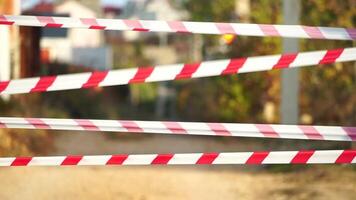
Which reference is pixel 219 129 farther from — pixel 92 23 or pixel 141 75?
pixel 92 23

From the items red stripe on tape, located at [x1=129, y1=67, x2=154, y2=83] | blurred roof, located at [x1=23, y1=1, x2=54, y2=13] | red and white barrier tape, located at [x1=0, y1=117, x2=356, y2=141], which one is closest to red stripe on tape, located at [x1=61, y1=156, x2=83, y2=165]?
red and white barrier tape, located at [x1=0, y1=117, x2=356, y2=141]

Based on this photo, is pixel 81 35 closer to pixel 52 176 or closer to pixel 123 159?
pixel 52 176

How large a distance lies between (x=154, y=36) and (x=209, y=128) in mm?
25255

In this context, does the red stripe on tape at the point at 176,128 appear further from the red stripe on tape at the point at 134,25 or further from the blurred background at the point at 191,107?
the blurred background at the point at 191,107

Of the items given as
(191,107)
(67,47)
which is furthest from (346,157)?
(67,47)

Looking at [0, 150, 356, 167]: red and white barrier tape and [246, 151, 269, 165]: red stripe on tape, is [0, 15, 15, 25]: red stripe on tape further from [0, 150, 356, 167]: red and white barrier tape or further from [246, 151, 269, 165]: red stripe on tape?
[246, 151, 269, 165]: red stripe on tape

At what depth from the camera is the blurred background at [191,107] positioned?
704 cm

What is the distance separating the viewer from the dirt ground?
21.7 ft

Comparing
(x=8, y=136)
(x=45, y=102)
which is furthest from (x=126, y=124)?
(x=45, y=102)

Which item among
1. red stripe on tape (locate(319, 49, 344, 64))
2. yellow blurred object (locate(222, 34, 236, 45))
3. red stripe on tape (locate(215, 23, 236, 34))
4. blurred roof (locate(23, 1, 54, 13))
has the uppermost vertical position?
red stripe on tape (locate(215, 23, 236, 34))

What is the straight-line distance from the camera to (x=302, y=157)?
448 centimetres

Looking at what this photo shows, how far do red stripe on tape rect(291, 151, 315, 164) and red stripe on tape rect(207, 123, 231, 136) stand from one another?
47 centimetres

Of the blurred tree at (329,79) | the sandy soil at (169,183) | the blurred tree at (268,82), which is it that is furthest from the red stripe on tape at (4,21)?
the blurred tree at (329,79)

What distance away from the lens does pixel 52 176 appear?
7.32 m
